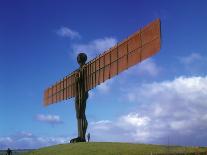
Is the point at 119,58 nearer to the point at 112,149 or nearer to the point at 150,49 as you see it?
the point at 150,49

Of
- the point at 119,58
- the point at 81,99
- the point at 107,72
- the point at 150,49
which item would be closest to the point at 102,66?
the point at 107,72

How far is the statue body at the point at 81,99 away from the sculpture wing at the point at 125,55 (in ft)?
1.78

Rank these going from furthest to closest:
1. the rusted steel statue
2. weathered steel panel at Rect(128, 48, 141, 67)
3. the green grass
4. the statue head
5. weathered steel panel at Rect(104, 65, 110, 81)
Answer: the statue head
weathered steel panel at Rect(104, 65, 110, 81)
weathered steel panel at Rect(128, 48, 141, 67)
the green grass
the rusted steel statue

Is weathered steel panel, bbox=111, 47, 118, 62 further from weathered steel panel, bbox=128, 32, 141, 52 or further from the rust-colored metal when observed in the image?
weathered steel panel, bbox=128, 32, 141, 52

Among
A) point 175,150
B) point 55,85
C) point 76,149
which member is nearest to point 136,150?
point 175,150

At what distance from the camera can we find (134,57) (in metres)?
23.3

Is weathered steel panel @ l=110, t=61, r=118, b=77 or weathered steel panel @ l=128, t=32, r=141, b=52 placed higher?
weathered steel panel @ l=128, t=32, r=141, b=52

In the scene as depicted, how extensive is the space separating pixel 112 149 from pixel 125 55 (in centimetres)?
539

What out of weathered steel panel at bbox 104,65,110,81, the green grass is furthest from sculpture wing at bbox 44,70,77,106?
the green grass

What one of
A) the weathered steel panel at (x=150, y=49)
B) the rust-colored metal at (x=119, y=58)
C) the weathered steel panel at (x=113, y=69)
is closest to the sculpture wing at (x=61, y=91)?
the rust-colored metal at (x=119, y=58)

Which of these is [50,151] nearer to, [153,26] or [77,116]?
[77,116]

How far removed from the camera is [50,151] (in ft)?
90.9

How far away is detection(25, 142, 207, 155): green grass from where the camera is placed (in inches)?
887

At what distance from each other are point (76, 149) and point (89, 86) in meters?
4.83
